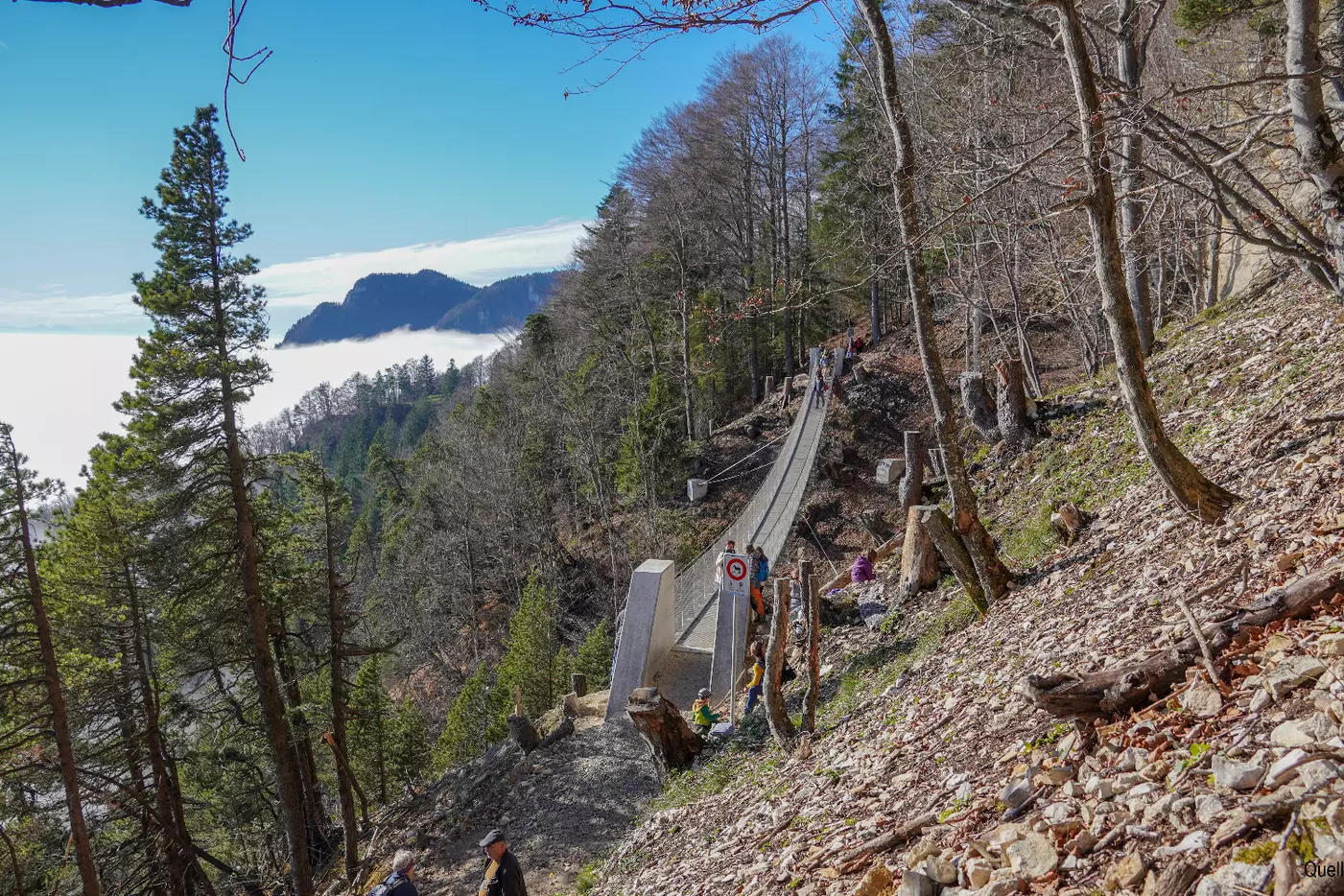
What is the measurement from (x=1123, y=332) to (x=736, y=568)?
5468 mm

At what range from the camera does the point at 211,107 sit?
40.7 ft

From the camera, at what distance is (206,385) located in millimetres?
11977

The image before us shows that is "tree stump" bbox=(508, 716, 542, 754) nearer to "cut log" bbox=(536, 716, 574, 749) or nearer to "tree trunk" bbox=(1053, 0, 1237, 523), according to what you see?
"cut log" bbox=(536, 716, 574, 749)

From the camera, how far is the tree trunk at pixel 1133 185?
8000 millimetres

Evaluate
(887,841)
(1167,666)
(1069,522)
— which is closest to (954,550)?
(1069,522)

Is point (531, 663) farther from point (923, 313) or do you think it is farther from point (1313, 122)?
point (1313, 122)

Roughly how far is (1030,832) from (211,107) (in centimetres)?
1475

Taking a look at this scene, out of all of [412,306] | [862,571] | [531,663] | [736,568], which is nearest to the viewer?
[736,568]

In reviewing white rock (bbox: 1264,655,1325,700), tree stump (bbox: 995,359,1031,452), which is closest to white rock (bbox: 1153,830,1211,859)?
white rock (bbox: 1264,655,1325,700)

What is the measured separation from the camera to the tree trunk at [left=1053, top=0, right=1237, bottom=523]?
16.0ft

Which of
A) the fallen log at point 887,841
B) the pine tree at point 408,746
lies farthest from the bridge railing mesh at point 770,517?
the fallen log at point 887,841

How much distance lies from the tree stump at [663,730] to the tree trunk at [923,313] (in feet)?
13.0

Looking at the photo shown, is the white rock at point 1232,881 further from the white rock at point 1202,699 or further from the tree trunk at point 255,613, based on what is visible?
the tree trunk at point 255,613

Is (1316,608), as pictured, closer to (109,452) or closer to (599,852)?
(599,852)
